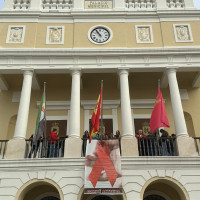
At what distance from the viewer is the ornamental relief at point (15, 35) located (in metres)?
15.5

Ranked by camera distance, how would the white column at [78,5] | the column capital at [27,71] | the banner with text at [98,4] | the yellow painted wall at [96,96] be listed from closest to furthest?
the column capital at [27,71] < the yellow painted wall at [96,96] < the white column at [78,5] < the banner with text at [98,4]

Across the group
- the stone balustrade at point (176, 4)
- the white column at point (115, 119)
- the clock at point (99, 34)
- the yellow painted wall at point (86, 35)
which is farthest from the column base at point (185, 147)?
the stone balustrade at point (176, 4)

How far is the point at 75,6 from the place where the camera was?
659 inches

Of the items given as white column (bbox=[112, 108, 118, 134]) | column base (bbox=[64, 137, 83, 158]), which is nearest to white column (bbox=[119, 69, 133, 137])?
column base (bbox=[64, 137, 83, 158])

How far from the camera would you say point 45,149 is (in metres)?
12.7

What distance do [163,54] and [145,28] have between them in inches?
92.8

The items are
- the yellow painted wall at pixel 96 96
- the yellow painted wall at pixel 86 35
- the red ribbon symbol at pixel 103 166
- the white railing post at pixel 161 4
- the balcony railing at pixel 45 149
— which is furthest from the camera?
the white railing post at pixel 161 4

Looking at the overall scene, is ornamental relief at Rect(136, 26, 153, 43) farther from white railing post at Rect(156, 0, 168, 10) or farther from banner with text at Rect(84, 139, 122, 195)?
banner with text at Rect(84, 139, 122, 195)

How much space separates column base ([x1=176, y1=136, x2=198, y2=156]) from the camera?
12078mm

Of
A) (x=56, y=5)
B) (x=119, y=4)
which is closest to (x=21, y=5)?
(x=56, y=5)

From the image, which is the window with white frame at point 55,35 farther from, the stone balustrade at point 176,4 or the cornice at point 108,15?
the stone balustrade at point 176,4

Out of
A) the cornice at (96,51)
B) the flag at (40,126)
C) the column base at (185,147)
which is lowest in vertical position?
the column base at (185,147)

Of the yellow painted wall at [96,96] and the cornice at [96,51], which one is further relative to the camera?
the yellow painted wall at [96,96]

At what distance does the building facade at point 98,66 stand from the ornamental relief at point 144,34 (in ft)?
0.19
